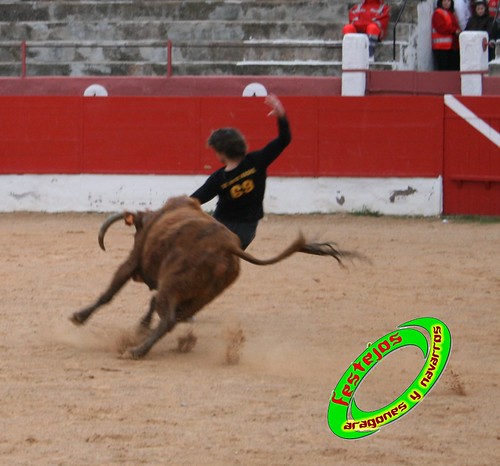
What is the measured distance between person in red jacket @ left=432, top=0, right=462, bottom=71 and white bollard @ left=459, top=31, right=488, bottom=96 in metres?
1.17

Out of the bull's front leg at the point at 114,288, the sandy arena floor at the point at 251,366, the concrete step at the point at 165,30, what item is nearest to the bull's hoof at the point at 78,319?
the bull's front leg at the point at 114,288

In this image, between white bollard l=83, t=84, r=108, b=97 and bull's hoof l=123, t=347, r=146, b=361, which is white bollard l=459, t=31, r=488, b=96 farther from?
bull's hoof l=123, t=347, r=146, b=361

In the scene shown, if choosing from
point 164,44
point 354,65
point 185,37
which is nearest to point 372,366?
point 354,65

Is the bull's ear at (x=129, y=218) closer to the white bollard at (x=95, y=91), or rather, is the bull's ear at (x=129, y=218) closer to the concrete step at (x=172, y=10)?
the white bollard at (x=95, y=91)

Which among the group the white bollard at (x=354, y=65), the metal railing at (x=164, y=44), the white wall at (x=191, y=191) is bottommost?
the white wall at (x=191, y=191)

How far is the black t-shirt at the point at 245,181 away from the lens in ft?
21.4

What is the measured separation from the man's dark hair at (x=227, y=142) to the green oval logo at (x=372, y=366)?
7.33ft

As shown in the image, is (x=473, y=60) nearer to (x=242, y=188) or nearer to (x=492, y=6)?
(x=492, y=6)

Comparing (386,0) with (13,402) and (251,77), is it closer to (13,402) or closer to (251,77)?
(251,77)

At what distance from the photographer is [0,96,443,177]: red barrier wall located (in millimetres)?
12758

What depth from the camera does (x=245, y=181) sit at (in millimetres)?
6543

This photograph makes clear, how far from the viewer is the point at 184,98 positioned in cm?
1304

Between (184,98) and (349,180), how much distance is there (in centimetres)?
196

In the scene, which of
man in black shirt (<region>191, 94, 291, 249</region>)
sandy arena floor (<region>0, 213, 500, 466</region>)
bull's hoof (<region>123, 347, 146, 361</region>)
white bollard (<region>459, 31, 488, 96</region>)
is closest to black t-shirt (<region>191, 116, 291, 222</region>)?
man in black shirt (<region>191, 94, 291, 249</region>)
